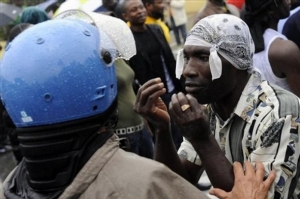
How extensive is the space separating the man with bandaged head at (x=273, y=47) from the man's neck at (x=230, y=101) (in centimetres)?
94

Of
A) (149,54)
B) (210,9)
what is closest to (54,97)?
(149,54)

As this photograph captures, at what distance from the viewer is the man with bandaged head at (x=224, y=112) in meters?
2.11

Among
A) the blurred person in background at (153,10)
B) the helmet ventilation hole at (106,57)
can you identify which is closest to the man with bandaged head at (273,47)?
the helmet ventilation hole at (106,57)

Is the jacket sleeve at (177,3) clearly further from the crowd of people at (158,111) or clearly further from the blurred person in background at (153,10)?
the crowd of people at (158,111)

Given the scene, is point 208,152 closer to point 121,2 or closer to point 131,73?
point 131,73

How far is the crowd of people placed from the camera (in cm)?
142

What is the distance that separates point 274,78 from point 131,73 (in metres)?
1.36

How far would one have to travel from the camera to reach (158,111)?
7.73 ft

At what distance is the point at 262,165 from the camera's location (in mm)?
2086

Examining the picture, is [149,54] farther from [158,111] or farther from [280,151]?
[280,151]

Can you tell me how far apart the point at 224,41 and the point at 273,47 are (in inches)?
46.0

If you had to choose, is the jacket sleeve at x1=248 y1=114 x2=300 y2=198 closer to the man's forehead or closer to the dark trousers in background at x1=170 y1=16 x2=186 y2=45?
the man's forehead

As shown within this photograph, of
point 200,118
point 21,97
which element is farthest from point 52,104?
point 200,118

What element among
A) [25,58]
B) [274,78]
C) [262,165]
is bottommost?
[274,78]
